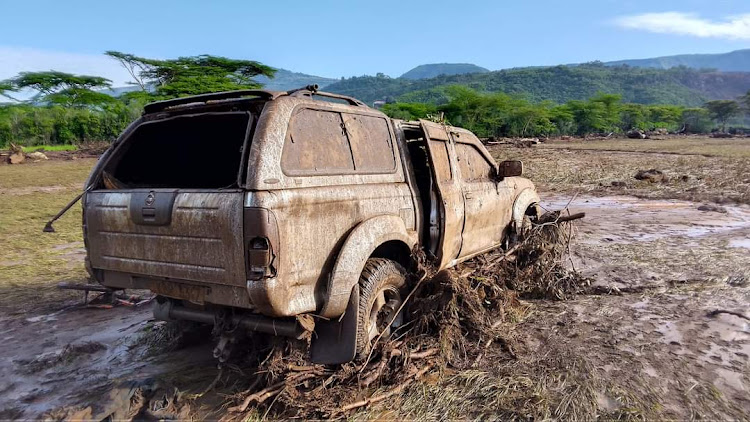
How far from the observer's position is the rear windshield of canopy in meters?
4.32

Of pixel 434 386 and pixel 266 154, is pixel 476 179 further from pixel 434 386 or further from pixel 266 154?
pixel 266 154

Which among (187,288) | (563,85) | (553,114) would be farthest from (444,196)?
(563,85)

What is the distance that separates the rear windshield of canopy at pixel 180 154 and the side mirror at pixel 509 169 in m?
2.87

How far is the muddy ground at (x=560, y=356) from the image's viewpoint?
3514 millimetres

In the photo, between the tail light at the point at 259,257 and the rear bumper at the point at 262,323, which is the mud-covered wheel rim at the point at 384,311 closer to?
the rear bumper at the point at 262,323

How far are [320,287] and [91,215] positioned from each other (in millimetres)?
1902

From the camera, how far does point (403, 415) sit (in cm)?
345

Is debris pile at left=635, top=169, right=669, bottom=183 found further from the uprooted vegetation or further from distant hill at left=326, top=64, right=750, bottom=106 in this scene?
distant hill at left=326, top=64, right=750, bottom=106

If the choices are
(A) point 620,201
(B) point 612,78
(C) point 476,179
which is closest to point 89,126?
(A) point 620,201

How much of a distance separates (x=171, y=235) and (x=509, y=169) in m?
3.74

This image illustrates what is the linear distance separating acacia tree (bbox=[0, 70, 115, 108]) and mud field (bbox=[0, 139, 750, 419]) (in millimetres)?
35285

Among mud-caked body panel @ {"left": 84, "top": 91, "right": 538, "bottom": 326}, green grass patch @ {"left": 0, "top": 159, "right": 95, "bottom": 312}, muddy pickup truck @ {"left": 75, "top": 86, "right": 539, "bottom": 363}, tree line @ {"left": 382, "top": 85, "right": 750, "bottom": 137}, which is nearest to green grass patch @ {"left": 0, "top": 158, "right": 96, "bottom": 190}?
green grass patch @ {"left": 0, "top": 159, "right": 95, "bottom": 312}

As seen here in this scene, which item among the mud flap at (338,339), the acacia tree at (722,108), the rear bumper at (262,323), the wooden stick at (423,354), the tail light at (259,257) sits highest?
the acacia tree at (722,108)

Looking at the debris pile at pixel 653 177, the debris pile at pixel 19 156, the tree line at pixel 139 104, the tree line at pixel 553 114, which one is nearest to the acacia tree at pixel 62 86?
the tree line at pixel 139 104
